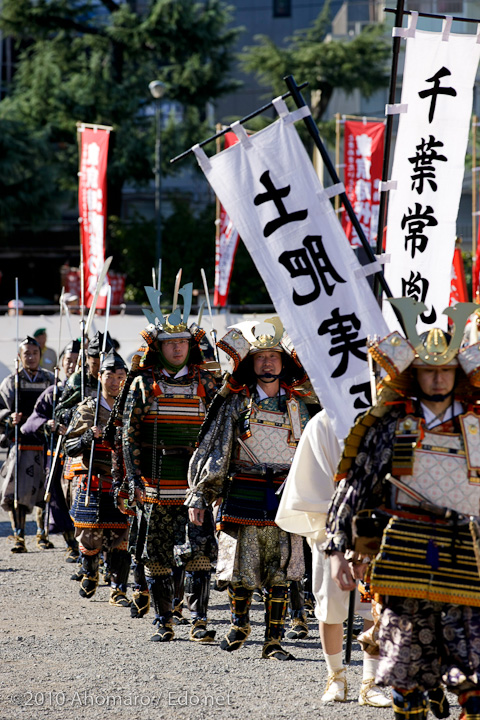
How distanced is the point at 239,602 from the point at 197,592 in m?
0.55

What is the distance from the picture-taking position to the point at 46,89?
1212 inches

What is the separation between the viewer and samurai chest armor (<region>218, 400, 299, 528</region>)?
6402 millimetres

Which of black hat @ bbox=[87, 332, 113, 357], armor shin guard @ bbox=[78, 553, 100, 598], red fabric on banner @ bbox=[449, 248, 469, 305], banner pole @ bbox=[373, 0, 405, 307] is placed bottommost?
armor shin guard @ bbox=[78, 553, 100, 598]

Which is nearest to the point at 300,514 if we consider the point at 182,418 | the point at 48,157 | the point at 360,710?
the point at 360,710

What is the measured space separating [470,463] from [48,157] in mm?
27617

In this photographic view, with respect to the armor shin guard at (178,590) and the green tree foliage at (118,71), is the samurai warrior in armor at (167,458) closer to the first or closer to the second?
the armor shin guard at (178,590)

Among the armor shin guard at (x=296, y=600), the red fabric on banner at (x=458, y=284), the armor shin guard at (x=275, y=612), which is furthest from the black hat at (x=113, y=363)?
the red fabric on banner at (x=458, y=284)

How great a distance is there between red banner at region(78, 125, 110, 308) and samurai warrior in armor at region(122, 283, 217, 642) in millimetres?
10515

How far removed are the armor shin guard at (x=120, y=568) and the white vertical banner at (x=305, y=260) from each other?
3.74 metres

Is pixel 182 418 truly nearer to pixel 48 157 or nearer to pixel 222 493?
pixel 222 493

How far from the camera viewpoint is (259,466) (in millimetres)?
6461

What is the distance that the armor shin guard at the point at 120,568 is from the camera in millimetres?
8031

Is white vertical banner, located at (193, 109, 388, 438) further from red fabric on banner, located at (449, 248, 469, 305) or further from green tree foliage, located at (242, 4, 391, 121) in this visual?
green tree foliage, located at (242, 4, 391, 121)

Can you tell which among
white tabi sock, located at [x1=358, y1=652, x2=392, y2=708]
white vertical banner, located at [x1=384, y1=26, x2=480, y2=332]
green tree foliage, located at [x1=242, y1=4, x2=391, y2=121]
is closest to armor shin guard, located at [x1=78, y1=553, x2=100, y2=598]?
white tabi sock, located at [x1=358, y1=652, x2=392, y2=708]
